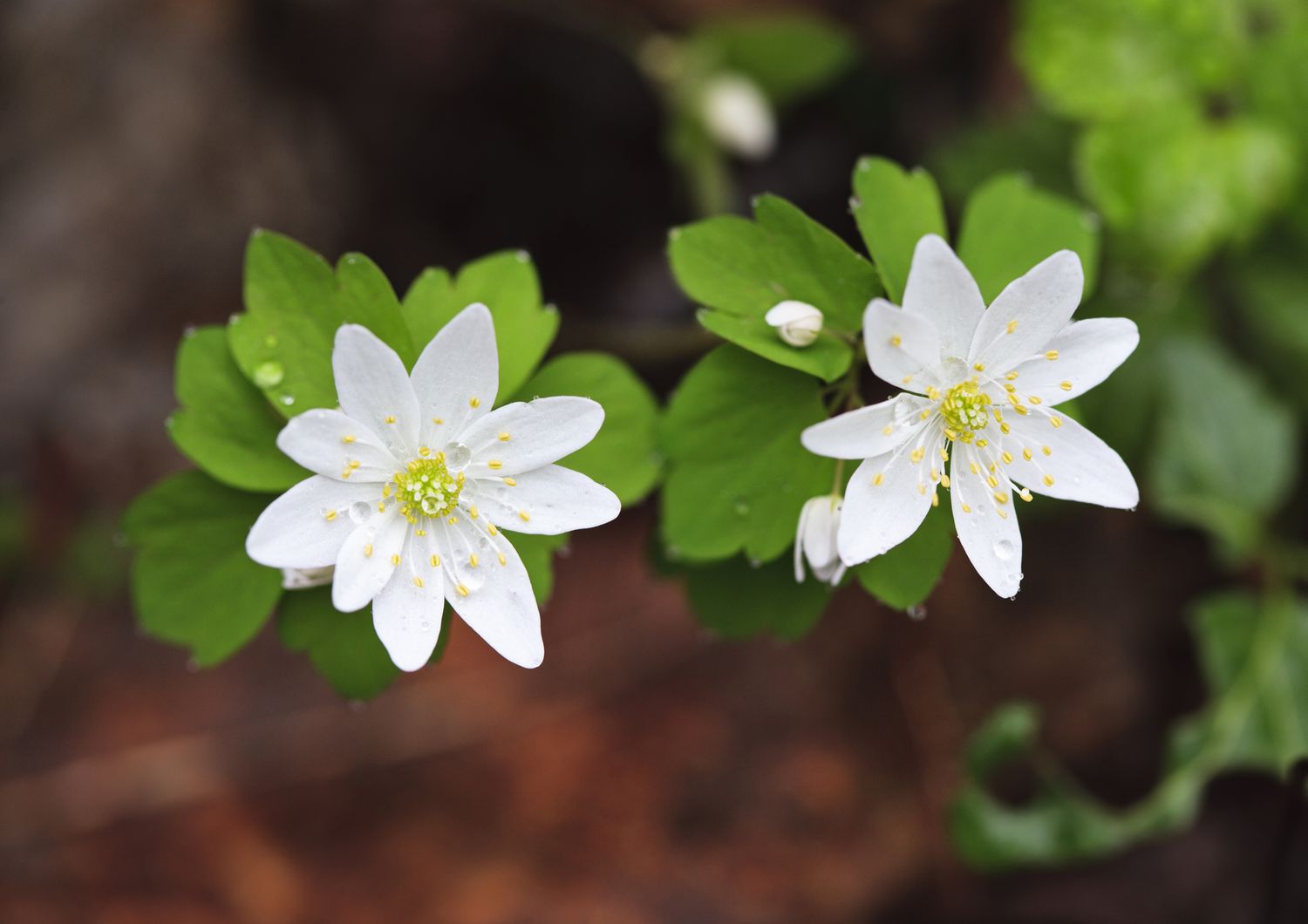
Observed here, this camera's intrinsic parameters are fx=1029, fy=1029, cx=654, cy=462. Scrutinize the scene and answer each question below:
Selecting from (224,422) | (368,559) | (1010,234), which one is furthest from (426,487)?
(1010,234)

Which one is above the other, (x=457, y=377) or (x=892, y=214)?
(x=892, y=214)

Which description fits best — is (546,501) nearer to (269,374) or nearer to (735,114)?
(269,374)

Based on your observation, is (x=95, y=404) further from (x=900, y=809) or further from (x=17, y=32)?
(x=900, y=809)

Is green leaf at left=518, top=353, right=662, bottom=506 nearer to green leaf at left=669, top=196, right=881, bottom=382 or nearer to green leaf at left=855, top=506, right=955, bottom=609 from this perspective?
green leaf at left=669, top=196, right=881, bottom=382

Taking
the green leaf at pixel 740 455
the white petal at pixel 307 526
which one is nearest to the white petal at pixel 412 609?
the white petal at pixel 307 526

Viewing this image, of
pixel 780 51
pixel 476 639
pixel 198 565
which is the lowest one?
pixel 476 639

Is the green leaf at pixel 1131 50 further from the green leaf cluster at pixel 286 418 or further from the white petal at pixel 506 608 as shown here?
the white petal at pixel 506 608
